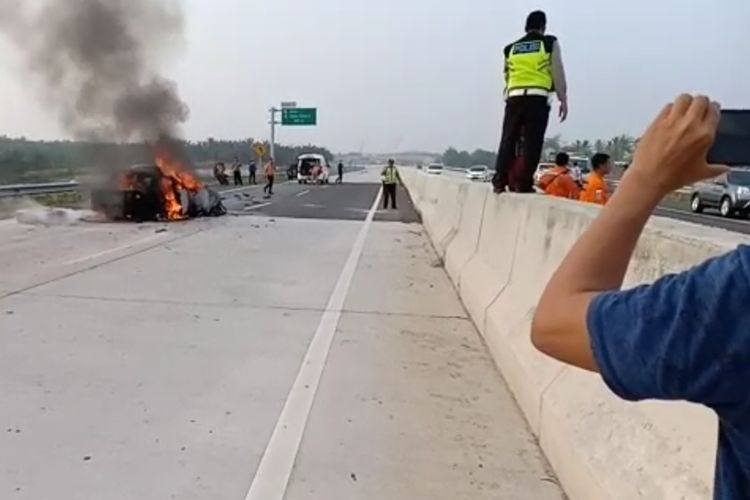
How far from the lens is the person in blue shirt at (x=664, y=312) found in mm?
994

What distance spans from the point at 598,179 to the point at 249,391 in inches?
208

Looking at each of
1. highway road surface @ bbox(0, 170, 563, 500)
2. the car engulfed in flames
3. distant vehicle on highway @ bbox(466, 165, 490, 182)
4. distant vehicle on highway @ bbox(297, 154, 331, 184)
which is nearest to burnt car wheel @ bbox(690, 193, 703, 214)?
distant vehicle on highway @ bbox(466, 165, 490, 182)

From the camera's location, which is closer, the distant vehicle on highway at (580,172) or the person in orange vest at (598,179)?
the person in orange vest at (598,179)

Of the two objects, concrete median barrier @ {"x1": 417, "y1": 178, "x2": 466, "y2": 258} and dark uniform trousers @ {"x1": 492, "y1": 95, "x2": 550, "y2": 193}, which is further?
concrete median barrier @ {"x1": 417, "y1": 178, "x2": 466, "y2": 258}

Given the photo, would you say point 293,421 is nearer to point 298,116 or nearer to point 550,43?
point 550,43

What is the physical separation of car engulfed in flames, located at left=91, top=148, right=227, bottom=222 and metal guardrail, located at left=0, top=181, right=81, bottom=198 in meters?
2.60

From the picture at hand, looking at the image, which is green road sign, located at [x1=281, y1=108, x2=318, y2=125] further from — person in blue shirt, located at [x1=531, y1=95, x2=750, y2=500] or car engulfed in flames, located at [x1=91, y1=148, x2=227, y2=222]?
person in blue shirt, located at [x1=531, y1=95, x2=750, y2=500]

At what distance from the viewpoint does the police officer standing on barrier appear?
266 inches

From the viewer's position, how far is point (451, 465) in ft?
12.0

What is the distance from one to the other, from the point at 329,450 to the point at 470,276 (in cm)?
396

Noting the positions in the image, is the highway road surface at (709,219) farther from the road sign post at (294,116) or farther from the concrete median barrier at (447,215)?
the road sign post at (294,116)

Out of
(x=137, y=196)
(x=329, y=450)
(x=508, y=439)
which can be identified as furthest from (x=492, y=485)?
(x=137, y=196)

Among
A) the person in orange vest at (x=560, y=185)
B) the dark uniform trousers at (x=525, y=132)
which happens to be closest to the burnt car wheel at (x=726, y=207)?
the person in orange vest at (x=560, y=185)

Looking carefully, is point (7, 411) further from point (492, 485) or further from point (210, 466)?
point (492, 485)
